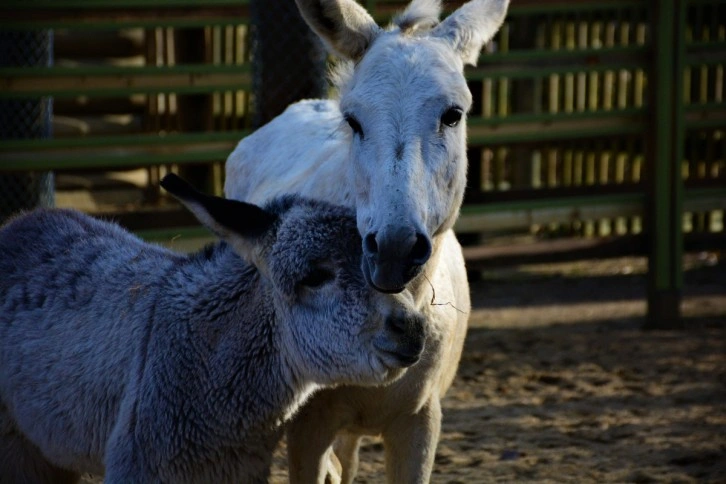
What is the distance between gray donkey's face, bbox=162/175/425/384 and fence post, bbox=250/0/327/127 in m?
4.00

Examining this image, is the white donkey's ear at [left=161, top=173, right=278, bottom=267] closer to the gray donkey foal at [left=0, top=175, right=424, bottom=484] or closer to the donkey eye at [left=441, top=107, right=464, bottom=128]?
the gray donkey foal at [left=0, top=175, right=424, bottom=484]

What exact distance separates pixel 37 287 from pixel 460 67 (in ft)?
6.40

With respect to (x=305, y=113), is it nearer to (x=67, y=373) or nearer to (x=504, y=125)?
(x=67, y=373)

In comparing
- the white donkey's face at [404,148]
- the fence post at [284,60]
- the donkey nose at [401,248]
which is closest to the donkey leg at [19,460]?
the white donkey's face at [404,148]

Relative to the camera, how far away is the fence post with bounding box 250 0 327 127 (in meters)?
7.90

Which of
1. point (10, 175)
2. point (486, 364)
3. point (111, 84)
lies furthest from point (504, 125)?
point (10, 175)

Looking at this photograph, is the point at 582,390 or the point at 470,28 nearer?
the point at 470,28

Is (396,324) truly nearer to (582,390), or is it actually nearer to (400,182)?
(400,182)

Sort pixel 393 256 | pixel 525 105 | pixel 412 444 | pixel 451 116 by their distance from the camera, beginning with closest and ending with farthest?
pixel 393 256
pixel 451 116
pixel 412 444
pixel 525 105

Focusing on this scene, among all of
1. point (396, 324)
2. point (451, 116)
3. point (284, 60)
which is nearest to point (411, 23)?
point (451, 116)

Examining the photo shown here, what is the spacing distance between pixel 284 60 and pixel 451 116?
3.91 meters

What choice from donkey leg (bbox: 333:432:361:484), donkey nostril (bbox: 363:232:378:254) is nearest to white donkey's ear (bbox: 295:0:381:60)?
donkey nostril (bbox: 363:232:378:254)

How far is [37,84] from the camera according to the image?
26.4ft

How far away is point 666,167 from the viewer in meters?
9.48
